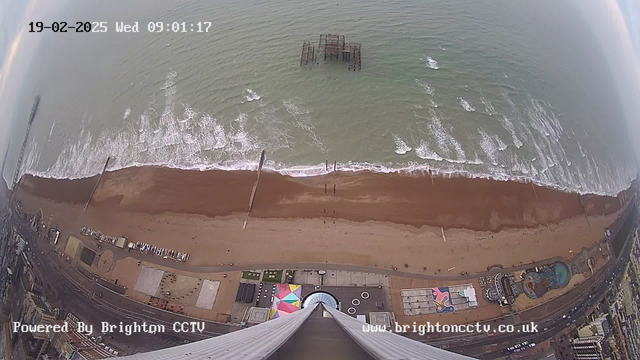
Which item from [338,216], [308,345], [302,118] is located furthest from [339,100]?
[308,345]

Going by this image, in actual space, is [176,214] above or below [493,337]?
above

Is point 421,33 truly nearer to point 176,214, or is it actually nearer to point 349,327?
point 176,214

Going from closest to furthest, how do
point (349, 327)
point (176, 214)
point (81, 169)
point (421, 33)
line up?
point (349, 327) → point (176, 214) → point (81, 169) → point (421, 33)

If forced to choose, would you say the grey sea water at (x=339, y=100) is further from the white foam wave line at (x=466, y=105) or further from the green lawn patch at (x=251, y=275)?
the green lawn patch at (x=251, y=275)

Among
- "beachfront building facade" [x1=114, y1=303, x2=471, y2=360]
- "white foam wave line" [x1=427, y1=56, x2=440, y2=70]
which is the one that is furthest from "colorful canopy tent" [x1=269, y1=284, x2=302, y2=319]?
"white foam wave line" [x1=427, y1=56, x2=440, y2=70]

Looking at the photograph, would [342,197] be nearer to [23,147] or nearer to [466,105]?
[466,105]

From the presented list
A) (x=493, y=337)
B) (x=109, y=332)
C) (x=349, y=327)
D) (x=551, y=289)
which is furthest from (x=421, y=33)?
(x=109, y=332)

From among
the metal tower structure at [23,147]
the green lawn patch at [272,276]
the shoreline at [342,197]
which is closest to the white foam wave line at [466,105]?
the shoreline at [342,197]
